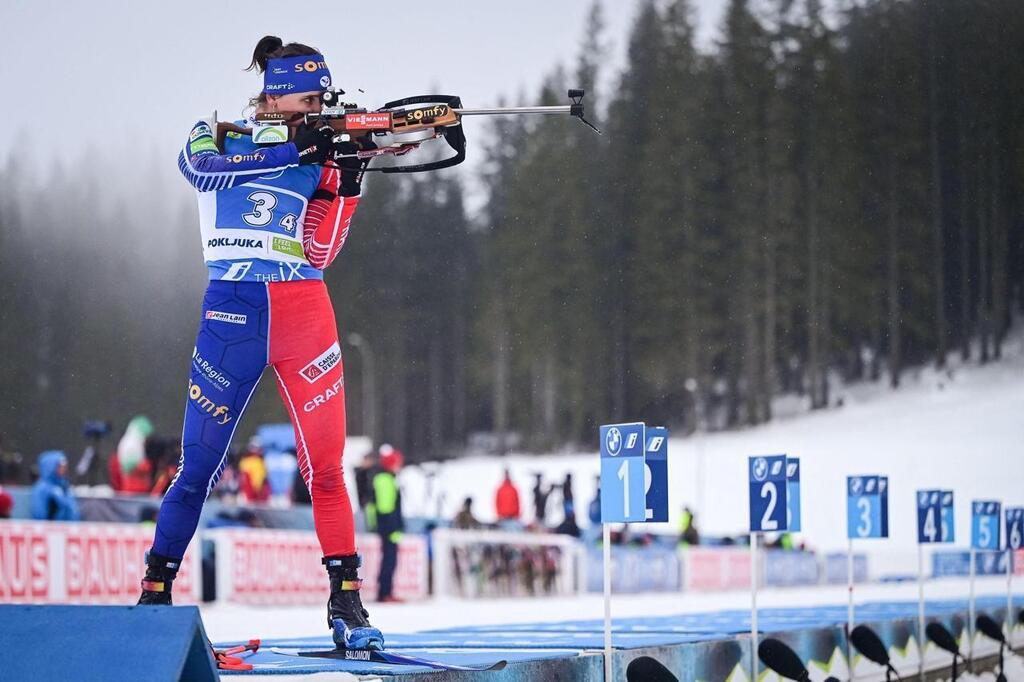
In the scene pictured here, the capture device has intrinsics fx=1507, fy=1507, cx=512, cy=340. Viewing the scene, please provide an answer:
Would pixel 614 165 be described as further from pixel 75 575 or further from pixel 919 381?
pixel 75 575

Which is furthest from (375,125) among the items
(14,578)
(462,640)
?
(14,578)

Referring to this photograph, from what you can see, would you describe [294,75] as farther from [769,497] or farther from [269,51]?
[769,497]

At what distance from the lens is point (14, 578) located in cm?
1116

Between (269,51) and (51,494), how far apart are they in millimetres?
8768

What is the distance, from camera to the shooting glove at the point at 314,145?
4.57m

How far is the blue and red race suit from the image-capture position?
15.2 feet

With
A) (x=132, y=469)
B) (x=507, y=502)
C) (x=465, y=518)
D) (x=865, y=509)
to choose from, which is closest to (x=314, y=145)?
(x=865, y=509)

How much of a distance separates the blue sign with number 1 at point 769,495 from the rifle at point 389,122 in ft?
6.81

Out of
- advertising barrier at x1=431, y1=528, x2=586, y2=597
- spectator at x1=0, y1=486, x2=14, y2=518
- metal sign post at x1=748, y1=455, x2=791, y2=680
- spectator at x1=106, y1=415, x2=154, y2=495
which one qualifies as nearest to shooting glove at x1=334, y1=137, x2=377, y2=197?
metal sign post at x1=748, y1=455, x2=791, y2=680

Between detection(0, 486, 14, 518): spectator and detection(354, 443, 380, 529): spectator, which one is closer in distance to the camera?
detection(0, 486, 14, 518): spectator

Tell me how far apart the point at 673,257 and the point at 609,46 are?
8344mm

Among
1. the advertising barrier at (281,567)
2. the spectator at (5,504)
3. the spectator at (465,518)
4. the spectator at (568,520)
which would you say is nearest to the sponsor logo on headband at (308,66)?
the spectator at (5,504)

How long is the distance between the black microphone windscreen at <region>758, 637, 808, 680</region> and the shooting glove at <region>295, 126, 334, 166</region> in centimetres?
280

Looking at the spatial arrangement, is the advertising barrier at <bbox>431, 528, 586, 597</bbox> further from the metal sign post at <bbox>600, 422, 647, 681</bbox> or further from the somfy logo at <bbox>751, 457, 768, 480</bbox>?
the metal sign post at <bbox>600, 422, 647, 681</bbox>
